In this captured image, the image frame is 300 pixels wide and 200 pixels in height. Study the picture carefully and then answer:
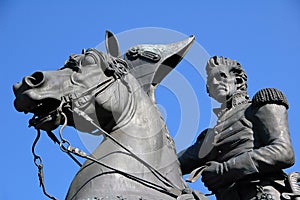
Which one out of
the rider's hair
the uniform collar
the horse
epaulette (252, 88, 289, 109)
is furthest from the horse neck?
the rider's hair

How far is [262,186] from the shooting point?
5648mm

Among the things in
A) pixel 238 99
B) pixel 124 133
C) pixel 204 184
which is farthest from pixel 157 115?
pixel 238 99

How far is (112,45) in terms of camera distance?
19.1 ft

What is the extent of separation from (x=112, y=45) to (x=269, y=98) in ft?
4.85

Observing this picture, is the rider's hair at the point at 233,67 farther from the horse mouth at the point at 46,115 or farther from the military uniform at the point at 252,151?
the horse mouth at the point at 46,115

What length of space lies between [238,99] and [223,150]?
0.61 meters

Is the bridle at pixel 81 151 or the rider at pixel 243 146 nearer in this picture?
the bridle at pixel 81 151

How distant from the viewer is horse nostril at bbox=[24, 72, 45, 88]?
5.03 meters

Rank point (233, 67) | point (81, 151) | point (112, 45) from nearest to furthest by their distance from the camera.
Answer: point (81, 151), point (112, 45), point (233, 67)

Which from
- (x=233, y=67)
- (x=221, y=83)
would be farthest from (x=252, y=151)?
(x=233, y=67)

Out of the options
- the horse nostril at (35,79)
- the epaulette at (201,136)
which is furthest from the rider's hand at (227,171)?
the horse nostril at (35,79)

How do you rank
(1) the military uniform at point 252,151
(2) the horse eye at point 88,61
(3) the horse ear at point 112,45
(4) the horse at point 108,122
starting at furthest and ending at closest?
1. (3) the horse ear at point 112,45
2. (1) the military uniform at point 252,151
3. (2) the horse eye at point 88,61
4. (4) the horse at point 108,122

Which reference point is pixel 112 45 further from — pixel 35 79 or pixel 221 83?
pixel 221 83

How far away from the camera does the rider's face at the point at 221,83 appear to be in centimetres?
648
